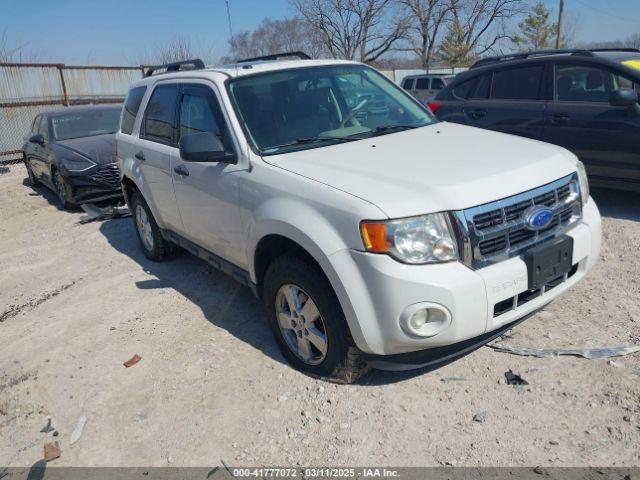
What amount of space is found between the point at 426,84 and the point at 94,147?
14.0 metres

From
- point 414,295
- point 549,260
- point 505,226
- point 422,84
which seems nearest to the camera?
point 414,295

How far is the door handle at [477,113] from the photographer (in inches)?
270

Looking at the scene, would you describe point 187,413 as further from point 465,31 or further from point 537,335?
point 465,31

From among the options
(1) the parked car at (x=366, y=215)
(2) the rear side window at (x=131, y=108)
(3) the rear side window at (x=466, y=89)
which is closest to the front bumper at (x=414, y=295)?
(1) the parked car at (x=366, y=215)

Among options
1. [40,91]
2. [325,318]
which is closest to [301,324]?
[325,318]

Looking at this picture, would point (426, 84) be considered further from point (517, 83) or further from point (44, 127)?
point (44, 127)

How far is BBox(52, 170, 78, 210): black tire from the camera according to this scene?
8672 millimetres

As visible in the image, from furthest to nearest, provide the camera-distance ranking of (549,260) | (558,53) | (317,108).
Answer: (558,53), (317,108), (549,260)

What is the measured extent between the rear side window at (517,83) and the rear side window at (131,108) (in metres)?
4.31

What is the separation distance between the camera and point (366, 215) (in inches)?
105

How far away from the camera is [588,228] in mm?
3275

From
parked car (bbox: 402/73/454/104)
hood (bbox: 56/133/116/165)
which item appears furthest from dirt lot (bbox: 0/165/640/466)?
parked car (bbox: 402/73/454/104)

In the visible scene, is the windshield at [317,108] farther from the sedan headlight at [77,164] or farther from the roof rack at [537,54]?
the sedan headlight at [77,164]

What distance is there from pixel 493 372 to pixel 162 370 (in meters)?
2.22
